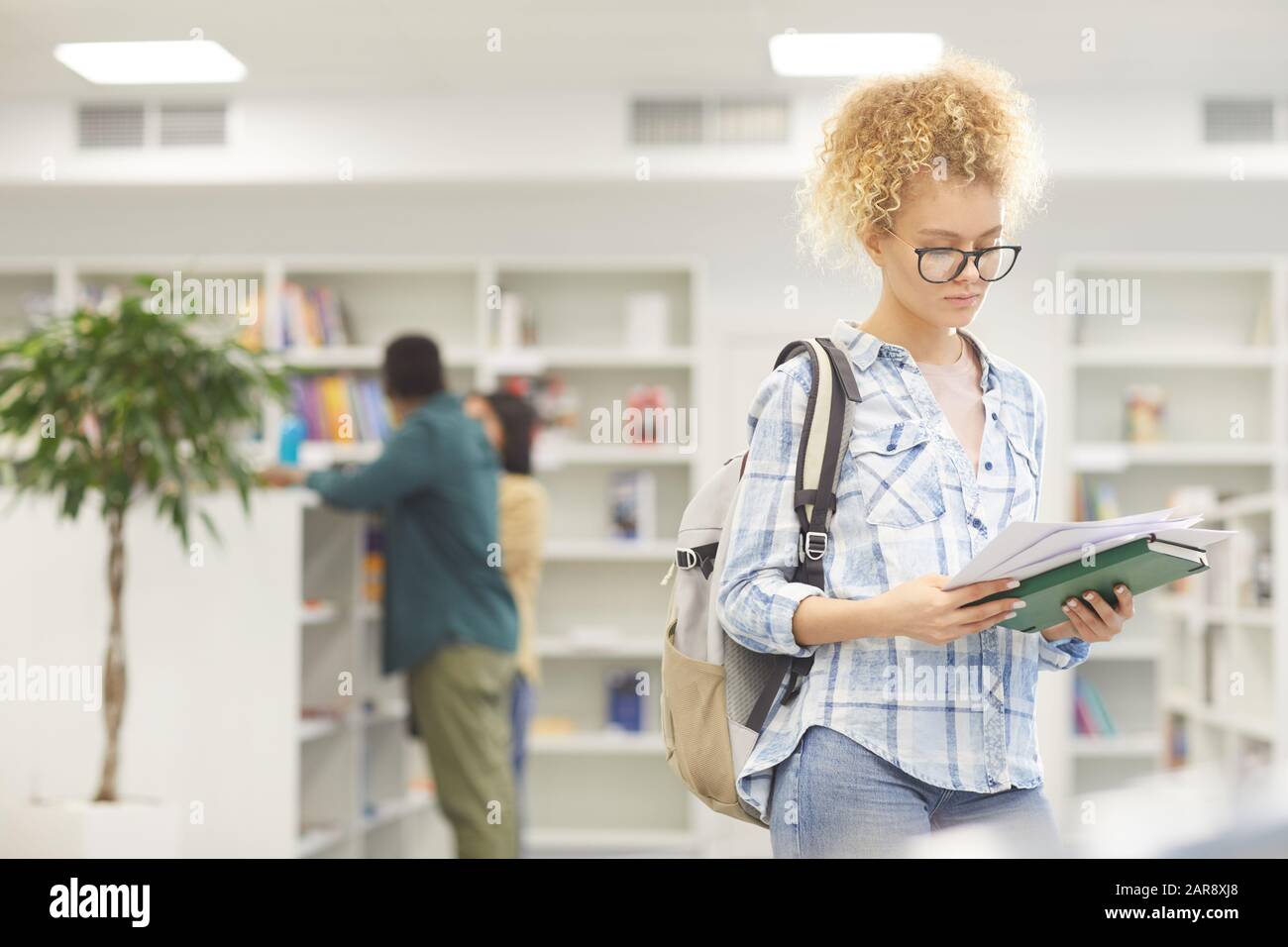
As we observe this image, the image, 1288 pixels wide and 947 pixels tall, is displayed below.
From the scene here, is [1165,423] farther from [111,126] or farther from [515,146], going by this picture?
[111,126]

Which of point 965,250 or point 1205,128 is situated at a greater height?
point 1205,128

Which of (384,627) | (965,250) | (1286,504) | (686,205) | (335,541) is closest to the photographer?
(965,250)

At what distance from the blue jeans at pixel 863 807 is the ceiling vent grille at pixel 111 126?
481cm

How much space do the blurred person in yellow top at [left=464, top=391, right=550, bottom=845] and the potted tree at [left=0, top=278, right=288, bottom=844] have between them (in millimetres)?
726

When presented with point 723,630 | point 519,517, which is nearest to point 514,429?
point 519,517

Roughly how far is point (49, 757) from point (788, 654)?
95.6 inches

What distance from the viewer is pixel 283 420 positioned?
511 cm

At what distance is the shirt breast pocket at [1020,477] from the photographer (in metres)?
1.36

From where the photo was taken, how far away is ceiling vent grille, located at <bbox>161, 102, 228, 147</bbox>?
523 centimetres

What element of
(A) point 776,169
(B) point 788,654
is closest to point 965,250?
(B) point 788,654

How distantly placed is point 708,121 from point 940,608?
425cm

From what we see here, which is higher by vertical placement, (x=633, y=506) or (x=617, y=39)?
(x=617, y=39)

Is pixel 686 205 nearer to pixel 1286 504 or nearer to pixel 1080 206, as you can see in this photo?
pixel 1080 206

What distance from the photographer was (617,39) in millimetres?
4762
